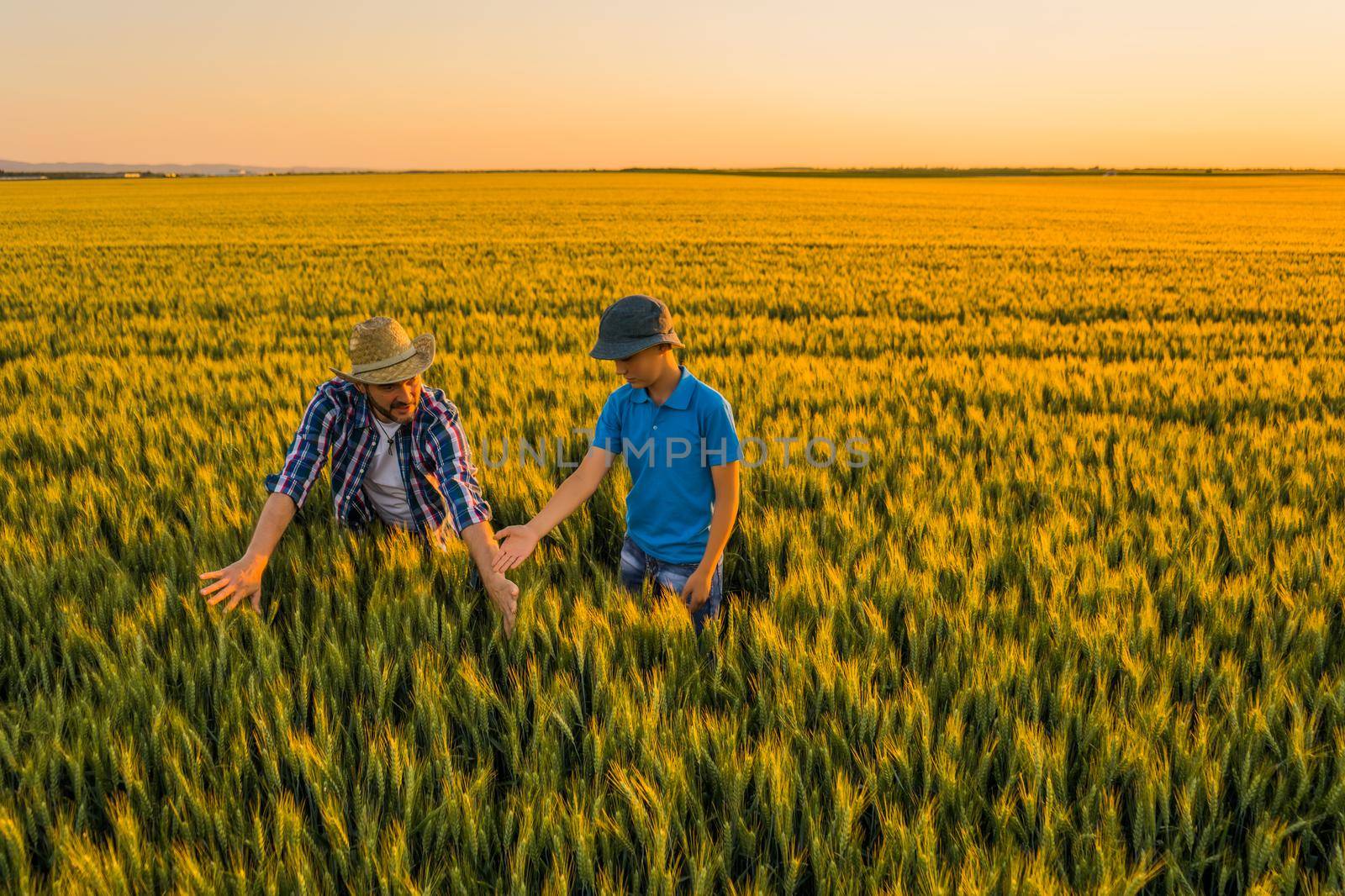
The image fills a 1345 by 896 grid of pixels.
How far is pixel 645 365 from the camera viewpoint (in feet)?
7.26

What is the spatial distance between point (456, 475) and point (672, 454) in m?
0.72

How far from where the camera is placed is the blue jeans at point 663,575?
8.27ft

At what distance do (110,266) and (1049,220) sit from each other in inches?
1027

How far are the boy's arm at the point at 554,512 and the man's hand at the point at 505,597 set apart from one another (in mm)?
43

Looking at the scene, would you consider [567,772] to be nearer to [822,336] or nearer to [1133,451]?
[1133,451]

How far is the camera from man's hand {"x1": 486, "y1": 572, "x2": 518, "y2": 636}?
217 centimetres

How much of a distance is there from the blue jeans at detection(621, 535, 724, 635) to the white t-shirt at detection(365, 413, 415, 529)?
2.80 feet

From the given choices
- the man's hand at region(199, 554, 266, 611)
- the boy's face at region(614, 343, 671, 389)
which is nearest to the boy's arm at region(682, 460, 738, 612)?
the boy's face at region(614, 343, 671, 389)

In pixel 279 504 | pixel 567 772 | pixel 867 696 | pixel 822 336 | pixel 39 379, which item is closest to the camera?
pixel 567 772

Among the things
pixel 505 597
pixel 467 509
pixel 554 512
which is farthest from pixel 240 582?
pixel 554 512

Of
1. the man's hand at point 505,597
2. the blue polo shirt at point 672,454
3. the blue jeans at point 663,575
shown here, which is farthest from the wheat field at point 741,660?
the blue polo shirt at point 672,454

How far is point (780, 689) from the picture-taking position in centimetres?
183

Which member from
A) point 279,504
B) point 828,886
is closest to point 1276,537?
point 828,886

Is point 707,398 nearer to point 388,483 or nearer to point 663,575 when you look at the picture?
point 663,575
